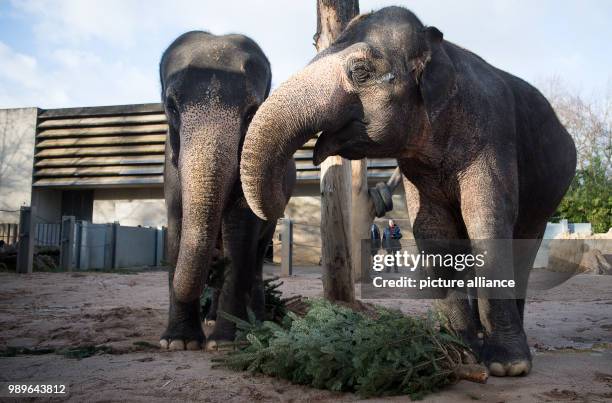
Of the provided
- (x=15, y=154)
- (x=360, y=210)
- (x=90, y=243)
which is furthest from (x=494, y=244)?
(x=15, y=154)

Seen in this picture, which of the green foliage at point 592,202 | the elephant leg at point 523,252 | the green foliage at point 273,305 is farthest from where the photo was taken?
the green foliage at point 592,202

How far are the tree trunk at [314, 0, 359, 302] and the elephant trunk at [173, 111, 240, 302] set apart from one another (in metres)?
2.27

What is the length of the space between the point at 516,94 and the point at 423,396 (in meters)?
2.45

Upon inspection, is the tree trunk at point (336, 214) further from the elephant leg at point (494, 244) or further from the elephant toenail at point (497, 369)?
the elephant toenail at point (497, 369)

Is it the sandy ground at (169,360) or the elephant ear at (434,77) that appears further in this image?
the elephant ear at (434,77)

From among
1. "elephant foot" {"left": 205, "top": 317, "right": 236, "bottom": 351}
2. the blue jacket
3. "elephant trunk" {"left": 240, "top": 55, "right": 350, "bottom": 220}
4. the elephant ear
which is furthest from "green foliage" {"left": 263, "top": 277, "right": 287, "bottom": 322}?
the blue jacket

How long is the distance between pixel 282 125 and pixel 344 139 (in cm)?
42

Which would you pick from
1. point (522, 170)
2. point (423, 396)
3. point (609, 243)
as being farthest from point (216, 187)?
point (609, 243)

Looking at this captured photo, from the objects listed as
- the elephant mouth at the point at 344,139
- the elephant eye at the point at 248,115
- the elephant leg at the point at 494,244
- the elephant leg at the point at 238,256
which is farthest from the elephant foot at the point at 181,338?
the elephant leg at the point at 494,244

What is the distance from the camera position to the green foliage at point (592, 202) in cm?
2252

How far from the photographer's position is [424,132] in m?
3.49

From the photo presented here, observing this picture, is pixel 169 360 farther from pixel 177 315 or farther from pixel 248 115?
pixel 248 115

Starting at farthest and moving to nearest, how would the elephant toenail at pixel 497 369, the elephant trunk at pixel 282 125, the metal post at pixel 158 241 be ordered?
1. the metal post at pixel 158 241
2. the elephant toenail at pixel 497 369
3. the elephant trunk at pixel 282 125

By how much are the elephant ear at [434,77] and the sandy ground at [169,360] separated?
1.59 metres
